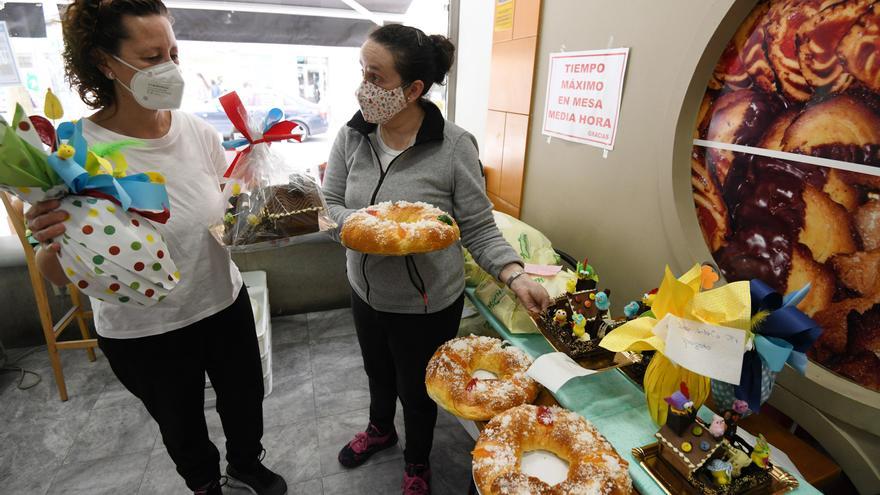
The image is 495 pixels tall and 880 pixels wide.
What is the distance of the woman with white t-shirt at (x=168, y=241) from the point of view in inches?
41.9

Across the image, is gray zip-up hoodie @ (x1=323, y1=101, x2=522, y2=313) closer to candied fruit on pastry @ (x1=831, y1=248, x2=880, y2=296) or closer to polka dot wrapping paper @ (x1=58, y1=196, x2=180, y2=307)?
polka dot wrapping paper @ (x1=58, y1=196, x2=180, y2=307)

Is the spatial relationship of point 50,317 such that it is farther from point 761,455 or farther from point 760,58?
point 760,58

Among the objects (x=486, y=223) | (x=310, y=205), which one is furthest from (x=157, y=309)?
(x=486, y=223)

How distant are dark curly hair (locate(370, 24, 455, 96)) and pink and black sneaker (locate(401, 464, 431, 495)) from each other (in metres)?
1.44

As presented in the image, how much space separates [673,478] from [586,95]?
147 cm

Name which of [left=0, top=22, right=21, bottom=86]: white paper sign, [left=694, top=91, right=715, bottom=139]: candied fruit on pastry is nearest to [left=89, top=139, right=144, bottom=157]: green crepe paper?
[left=694, top=91, right=715, bottom=139]: candied fruit on pastry

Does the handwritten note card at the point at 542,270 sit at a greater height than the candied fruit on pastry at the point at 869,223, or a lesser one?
→ lesser

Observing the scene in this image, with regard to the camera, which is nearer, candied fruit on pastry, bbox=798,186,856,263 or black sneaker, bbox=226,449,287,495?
candied fruit on pastry, bbox=798,186,856,263

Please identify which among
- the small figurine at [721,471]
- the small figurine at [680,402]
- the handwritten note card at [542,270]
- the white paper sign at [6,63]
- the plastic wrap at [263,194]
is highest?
the white paper sign at [6,63]

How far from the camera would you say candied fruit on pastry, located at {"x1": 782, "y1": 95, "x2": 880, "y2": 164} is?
3.30 ft

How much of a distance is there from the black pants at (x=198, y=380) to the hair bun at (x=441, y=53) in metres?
1.00

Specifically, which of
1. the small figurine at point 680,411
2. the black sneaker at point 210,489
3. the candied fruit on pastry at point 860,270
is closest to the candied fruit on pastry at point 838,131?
the candied fruit on pastry at point 860,270

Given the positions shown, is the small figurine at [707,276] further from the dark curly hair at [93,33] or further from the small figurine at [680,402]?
the dark curly hair at [93,33]

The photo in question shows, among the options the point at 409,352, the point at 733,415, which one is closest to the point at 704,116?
the point at 733,415
